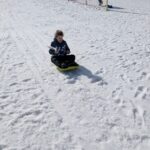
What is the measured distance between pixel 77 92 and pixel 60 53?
80.6 inches

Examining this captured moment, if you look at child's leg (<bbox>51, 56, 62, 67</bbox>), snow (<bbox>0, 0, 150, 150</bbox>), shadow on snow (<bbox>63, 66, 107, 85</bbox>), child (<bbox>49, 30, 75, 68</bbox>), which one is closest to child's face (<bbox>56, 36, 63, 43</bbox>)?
child (<bbox>49, 30, 75, 68</bbox>)

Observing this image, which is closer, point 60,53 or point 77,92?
point 77,92

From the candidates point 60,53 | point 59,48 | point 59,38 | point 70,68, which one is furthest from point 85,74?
point 59,38

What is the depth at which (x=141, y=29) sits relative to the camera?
16.0 meters

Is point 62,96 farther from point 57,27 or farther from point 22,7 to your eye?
point 22,7

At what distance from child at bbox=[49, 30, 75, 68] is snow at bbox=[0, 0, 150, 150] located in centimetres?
32

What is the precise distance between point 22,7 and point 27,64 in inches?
507

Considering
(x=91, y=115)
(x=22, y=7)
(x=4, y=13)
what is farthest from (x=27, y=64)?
(x=22, y=7)

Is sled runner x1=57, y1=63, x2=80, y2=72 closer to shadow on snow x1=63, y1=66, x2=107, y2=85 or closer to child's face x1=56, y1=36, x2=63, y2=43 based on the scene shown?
shadow on snow x1=63, y1=66, x2=107, y2=85

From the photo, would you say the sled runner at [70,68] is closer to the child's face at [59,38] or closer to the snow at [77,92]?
the snow at [77,92]

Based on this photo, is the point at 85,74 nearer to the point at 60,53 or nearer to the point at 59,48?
the point at 60,53

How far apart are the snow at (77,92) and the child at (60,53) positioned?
32 cm

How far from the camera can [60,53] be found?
928 centimetres

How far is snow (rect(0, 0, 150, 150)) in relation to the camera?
19.0 feet
